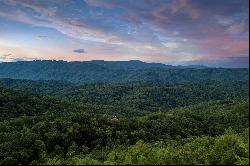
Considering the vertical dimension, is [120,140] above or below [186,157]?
below

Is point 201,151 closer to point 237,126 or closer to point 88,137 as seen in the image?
point 88,137

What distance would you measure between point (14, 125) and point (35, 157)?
3671cm

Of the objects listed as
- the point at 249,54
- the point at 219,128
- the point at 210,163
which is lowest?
the point at 219,128

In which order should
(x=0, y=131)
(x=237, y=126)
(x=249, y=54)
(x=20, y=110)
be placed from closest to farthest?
1. (x=249, y=54)
2. (x=0, y=131)
3. (x=237, y=126)
4. (x=20, y=110)

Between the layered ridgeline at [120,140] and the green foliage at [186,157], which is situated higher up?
the green foliage at [186,157]

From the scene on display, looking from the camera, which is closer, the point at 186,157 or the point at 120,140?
the point at 186,157

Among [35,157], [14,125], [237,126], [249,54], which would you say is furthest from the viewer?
[237,126]

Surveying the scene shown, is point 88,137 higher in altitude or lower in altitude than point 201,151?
lower

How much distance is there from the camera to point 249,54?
36.1 metres

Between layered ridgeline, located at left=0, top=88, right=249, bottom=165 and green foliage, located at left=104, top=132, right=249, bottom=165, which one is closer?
green foliage, located at left=104, top=132, right=249, bottom=165

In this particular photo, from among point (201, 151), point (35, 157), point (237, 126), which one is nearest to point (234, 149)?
point (201, 151)

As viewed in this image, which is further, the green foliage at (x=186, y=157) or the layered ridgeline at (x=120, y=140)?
the layered ridgeline at (x=120, y=140)

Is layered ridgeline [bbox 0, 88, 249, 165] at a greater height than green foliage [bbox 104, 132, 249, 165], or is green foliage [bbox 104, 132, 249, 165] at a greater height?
green foliage [bbox 104, 132, 249, 165]

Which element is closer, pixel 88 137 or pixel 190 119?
pixel 88 137
